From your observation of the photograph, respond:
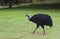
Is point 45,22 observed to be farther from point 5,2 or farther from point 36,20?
point 5,2

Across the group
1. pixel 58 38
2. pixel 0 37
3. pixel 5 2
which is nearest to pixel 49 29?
pixel 58 38

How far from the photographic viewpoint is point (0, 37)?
7570 millimetres

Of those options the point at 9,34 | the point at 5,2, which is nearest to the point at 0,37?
the point at 9,34

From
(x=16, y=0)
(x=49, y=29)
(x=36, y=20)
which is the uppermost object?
(x=36, y=20)

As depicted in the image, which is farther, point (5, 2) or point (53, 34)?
point (5, 2)

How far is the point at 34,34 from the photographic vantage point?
318 inches

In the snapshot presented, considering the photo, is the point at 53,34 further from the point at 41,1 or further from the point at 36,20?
the point at 41,1

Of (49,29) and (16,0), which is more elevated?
(49,29)

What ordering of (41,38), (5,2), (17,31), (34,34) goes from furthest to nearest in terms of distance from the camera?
(5,2)
(17,31)
(34,34)
(41,38)

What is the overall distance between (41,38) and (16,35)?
0.91 metres

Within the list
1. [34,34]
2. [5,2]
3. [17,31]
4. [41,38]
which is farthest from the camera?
[5,2]

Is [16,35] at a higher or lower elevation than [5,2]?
higher

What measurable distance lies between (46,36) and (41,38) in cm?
32

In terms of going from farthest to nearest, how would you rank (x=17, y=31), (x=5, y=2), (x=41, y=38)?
(x=5, y=2)
(x=17, y=31)
(x=41, y=38)
